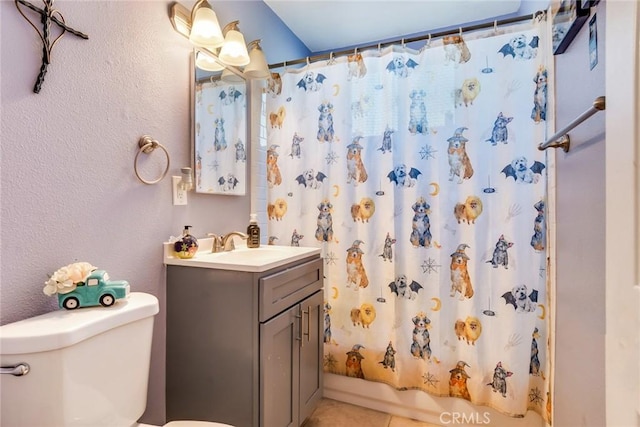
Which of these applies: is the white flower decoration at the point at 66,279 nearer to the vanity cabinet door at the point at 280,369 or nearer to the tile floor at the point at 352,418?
the vanity cabinet door at the point at 280,369

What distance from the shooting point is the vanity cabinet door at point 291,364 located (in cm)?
118

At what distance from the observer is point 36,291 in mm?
896

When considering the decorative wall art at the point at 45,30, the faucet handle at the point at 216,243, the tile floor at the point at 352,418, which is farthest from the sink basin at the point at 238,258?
the tile floor at the point at 352,418

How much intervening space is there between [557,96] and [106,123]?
1.70 m

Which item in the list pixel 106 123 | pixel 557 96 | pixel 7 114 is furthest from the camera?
pixel 557 96

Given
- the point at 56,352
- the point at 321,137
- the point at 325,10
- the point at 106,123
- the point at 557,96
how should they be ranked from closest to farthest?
1. the point at 56,352
2. the point at 106,123
3. the point at 557,96
4. the point at 321,137
5. the point at 325,10

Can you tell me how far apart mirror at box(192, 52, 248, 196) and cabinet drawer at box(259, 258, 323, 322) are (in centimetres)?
59

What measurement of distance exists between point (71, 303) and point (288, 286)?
724mm

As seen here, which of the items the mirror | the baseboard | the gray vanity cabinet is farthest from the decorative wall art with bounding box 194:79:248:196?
the baseboard

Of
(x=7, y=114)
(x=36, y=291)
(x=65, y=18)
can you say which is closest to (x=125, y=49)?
(x=65, y=18)

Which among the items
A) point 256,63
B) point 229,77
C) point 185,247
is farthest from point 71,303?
→ point 256,63

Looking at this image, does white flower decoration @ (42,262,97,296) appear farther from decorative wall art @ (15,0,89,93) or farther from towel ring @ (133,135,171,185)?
decorative wall art @ (15,0,89,93)

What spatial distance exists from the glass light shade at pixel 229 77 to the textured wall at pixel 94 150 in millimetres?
227

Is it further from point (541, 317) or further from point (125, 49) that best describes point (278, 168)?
point (541, 317)
